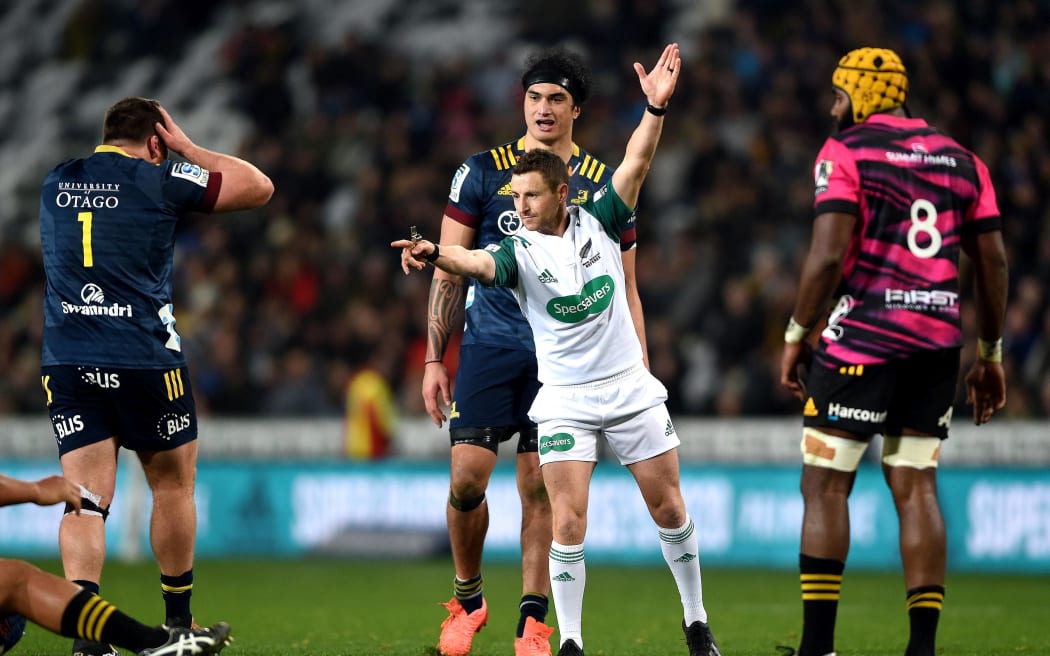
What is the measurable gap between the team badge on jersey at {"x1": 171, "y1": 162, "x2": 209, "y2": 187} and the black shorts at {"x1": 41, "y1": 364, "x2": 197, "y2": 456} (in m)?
0.92

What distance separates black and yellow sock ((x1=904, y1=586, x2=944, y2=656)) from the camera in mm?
5887

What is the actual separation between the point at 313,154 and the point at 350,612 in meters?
12.1

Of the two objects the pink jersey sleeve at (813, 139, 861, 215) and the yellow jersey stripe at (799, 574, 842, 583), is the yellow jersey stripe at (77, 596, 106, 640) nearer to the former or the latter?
the yellow jersey stripe at (799, 574, 842, 583)

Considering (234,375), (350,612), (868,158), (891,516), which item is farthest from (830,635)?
(234,375)

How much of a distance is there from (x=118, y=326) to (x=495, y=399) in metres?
1.90

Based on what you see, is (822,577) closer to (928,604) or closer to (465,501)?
(928,604)

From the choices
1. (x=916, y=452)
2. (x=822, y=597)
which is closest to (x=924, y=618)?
(x=822, y=597)

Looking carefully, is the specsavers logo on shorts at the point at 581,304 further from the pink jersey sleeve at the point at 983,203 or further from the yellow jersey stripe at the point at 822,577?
the pink jersey sleeve at the point at 983,203

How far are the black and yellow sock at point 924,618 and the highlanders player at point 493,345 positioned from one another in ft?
6.56

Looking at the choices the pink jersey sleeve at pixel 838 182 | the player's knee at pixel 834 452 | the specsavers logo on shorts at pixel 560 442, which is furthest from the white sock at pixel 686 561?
the pink jersey sleeve at pixel 838 182

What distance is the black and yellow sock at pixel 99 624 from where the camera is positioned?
18.4 feet

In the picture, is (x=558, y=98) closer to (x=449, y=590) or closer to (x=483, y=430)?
(x=483, y=430)

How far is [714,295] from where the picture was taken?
1734 cm

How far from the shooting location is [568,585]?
21.3 ft
